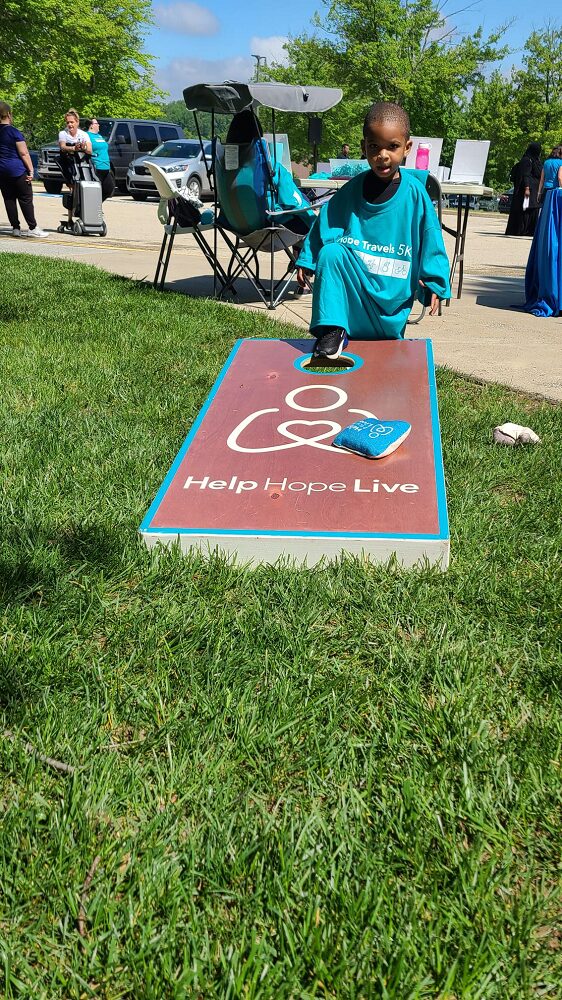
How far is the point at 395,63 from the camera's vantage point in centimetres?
4156

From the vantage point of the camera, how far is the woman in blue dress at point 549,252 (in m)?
8.00

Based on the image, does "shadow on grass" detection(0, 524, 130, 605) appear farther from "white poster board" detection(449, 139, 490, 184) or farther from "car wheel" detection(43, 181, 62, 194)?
→ "car wheel" detection(43, 181, 62, 194)

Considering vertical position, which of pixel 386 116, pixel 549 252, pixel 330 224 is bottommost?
pixel 549 252

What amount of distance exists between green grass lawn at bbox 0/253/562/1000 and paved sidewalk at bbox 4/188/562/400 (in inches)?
98.5

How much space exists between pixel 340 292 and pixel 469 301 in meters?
4.84

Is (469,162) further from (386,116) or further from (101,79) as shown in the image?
(101,79)

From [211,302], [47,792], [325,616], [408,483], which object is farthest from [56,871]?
[211,302]

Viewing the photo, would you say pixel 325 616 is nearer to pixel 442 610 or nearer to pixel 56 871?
pixel 442 610

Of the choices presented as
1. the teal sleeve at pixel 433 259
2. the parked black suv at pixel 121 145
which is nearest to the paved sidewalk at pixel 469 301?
the teal sleeve at pixel 433 259

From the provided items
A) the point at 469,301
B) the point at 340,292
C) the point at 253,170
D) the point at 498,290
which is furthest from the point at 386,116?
the point at 498,290

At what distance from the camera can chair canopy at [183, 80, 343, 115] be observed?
6828 millimetres

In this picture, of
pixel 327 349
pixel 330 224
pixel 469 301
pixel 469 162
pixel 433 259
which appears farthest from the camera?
pixel 469 162

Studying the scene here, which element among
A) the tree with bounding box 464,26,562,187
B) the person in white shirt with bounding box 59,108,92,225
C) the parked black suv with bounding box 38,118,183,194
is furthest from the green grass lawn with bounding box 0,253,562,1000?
the tree with bounding box 464,26,562,187

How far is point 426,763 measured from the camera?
1.95 meters
